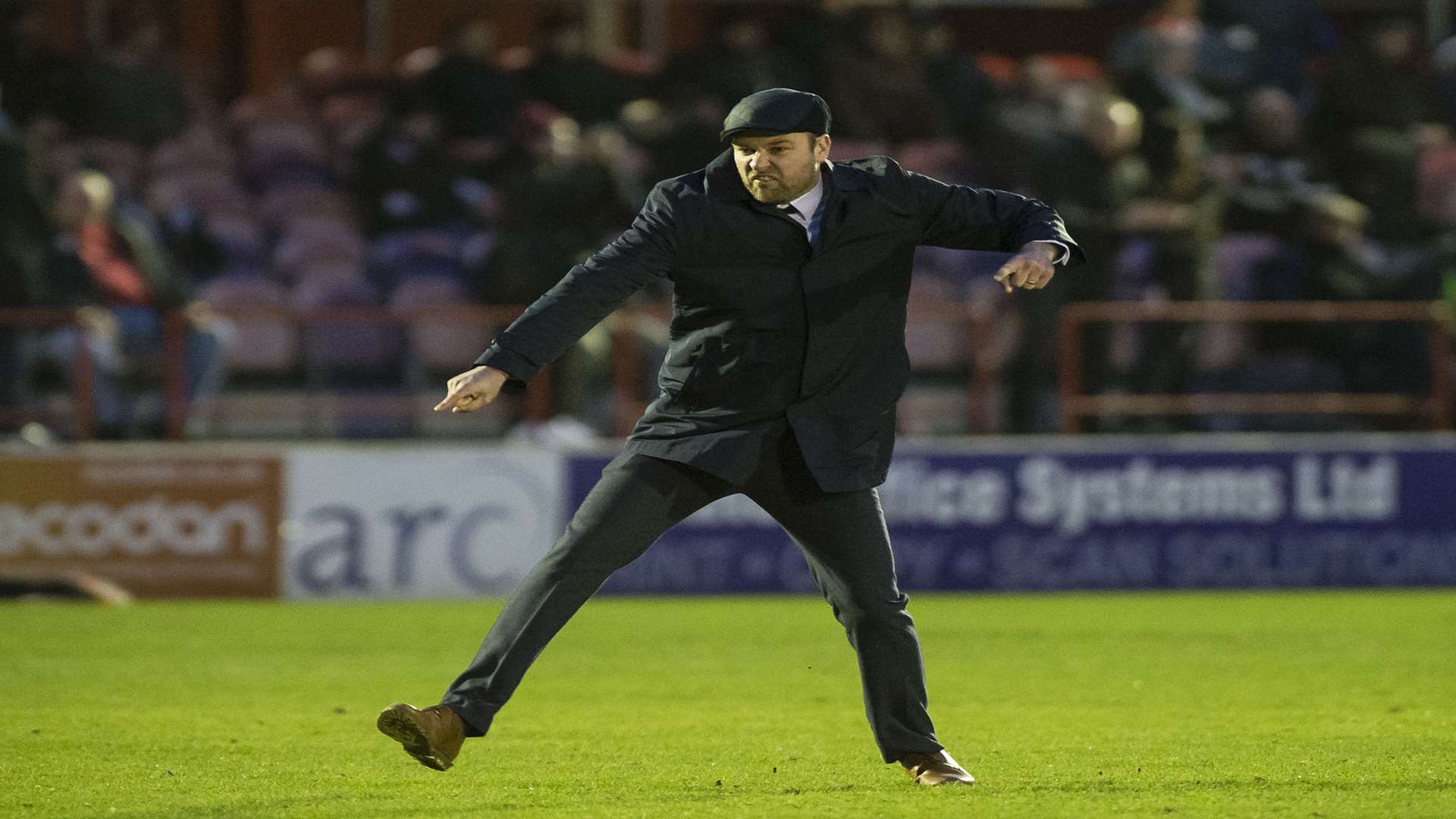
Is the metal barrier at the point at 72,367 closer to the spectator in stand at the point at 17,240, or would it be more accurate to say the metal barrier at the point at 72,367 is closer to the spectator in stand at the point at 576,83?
the spectator in stand at the point at 17,240

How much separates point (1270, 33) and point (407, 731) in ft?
44.8

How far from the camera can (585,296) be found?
573 cm

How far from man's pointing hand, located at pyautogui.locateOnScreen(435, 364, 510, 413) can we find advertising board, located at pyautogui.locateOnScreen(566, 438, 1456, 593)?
8527 mm

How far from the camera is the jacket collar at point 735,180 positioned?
5.86 meters

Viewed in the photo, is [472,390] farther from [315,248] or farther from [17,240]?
[315,248]

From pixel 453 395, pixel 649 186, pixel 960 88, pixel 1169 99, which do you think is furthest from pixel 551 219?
pixel 453 395

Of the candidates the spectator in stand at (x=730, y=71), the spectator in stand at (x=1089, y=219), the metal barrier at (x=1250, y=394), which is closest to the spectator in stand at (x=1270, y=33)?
the spectator in stand at (x=1089, y=219)

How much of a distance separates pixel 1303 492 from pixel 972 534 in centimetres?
220

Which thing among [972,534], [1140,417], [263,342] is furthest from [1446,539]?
[263,342]

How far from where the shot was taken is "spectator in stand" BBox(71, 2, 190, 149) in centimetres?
1678

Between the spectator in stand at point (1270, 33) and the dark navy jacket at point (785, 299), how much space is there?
39.6 ft

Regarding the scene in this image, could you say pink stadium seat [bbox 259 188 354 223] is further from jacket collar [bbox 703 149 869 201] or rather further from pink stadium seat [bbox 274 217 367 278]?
jacket collar [bbox 703 149 869 201]

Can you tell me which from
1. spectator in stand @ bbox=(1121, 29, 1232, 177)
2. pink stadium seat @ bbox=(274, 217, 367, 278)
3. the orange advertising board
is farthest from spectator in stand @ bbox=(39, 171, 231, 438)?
spectator in stand @ bbox=(1121, 29, 1232, 177)

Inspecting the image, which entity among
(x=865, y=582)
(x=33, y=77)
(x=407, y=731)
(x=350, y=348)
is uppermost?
Result: (x=33, y=77)
